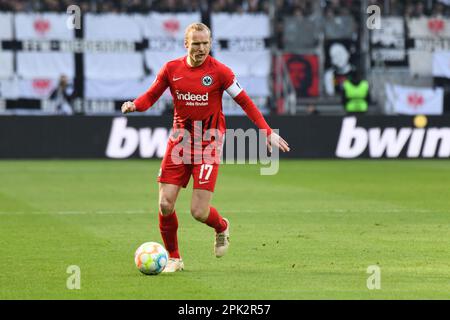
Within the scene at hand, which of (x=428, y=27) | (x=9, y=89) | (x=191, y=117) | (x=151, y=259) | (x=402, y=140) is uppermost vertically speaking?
(x=428, y=27)

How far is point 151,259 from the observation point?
952 centimetres

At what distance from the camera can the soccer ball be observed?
9516 mm

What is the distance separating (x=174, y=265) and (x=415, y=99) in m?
23.8

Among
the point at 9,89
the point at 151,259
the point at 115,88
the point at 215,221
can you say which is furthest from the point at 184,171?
the point at 115,88

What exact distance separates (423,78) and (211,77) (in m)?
24.1

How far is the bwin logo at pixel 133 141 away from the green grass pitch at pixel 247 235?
11.3ft

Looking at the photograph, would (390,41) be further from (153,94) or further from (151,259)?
(151,259)

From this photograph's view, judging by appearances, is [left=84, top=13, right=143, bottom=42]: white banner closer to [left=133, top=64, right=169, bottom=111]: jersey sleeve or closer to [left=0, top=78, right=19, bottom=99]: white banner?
[left=0, top=78, right=19, bottom=99]: white banner

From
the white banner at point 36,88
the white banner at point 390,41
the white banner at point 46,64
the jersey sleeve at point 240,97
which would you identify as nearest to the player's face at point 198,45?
the jersey sleeve at point 240,97

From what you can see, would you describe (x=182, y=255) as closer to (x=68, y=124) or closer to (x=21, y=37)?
(x=68, y=124)

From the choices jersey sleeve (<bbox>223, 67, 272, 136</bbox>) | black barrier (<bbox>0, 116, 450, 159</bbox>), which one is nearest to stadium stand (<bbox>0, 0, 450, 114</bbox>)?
black barrier (<bbox>0, 116, 450, 159</bbox>)

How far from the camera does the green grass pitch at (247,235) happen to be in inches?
350

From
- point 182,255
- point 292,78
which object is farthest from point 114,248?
point 292,78

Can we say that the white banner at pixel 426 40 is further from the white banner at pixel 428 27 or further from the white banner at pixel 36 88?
the white banner at pixel 36 88
